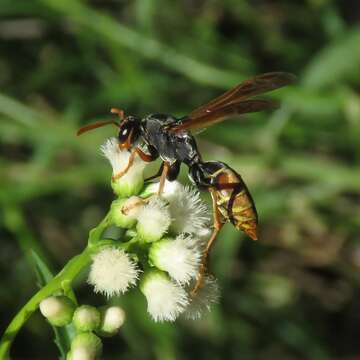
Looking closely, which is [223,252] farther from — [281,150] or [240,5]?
[240,5]

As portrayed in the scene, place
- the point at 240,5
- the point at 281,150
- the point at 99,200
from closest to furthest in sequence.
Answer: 1. the point at 281,150
2. the point at 99,200
3. the point at 240,5

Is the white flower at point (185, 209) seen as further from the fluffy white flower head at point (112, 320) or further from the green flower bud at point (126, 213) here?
the fluffy white flower head at point (112, 320)

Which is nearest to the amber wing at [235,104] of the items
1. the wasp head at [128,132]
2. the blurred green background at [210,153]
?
the wasp head at [128,132]

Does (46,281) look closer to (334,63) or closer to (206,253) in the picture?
(206,253)

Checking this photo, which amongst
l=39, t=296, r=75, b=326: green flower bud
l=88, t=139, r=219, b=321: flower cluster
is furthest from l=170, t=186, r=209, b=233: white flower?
l=39, t=296, r=75, b=326: green flower bud

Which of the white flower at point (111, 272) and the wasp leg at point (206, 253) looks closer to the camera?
the white flower at point (111, 272)

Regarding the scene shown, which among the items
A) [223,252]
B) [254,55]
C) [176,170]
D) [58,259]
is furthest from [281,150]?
[176,170]
